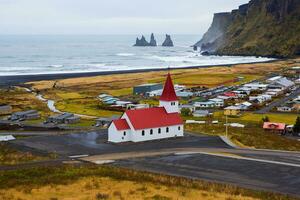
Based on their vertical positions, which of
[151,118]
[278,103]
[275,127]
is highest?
[151,118]

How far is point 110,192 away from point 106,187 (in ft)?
4.55

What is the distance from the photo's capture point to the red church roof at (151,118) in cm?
5172

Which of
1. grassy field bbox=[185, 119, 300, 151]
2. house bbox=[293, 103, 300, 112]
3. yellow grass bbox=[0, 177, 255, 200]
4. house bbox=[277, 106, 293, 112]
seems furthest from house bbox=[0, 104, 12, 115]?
yellow grass bbox=[0, 177, 255, 200]

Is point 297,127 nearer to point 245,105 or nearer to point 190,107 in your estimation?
point 245,105

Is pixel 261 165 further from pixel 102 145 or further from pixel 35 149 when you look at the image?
pixel 35 149

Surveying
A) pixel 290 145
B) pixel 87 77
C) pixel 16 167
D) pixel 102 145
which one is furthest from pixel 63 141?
pixel 87 77

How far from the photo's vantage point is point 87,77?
145 metres

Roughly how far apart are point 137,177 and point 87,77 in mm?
111140

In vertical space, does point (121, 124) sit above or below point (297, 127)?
above

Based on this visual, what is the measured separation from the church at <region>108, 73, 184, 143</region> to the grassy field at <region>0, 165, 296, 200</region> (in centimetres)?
1320

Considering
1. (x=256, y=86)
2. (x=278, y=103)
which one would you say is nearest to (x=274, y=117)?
(x=278, y=103)

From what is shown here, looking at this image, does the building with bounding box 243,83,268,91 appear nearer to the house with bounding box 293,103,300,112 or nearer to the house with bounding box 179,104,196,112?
the house with bounding box 293,103,300,112

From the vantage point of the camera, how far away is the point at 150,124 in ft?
172

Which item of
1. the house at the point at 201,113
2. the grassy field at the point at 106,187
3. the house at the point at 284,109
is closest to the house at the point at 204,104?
the house at the point at 201,113
